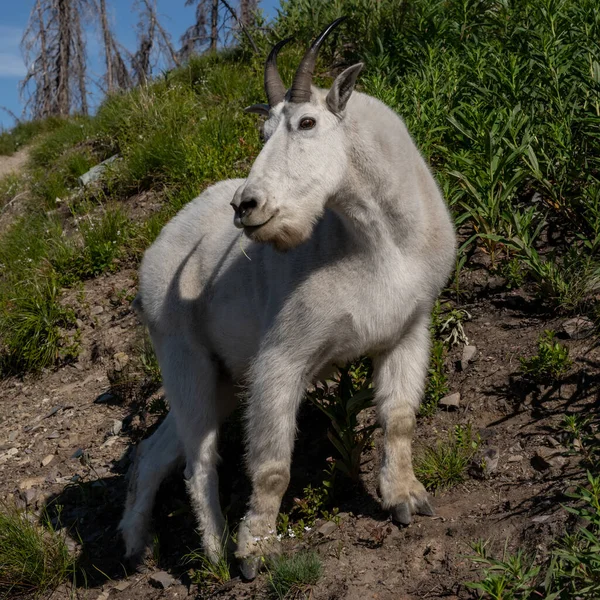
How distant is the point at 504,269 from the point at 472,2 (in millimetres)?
3687

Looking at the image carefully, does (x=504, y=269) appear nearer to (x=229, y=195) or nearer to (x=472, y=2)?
(x=229, y=195)

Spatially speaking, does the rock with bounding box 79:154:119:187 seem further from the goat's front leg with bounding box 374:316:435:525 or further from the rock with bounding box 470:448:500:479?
the rock with bounding box 470:448:500:479

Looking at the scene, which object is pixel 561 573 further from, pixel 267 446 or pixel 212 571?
pixel 212 571

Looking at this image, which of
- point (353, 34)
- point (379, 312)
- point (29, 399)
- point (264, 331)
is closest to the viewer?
point (379, 312)

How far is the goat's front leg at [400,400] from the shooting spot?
454cm

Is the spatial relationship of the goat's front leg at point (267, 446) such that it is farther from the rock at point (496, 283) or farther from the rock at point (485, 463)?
the rock at point (496, 283)

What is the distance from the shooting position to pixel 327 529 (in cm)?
455

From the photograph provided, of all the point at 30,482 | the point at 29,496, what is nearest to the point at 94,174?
the point at 30,482

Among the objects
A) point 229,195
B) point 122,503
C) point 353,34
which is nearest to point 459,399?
point 229,195

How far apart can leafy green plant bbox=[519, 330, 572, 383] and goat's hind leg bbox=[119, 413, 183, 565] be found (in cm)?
241

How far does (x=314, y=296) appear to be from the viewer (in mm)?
4258

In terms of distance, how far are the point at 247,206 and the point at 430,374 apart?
84.6 inches

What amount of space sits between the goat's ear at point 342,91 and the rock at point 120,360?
3814 mm

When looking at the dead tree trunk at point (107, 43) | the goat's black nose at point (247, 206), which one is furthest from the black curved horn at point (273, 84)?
the dead tree trunk at point (107, 43)
